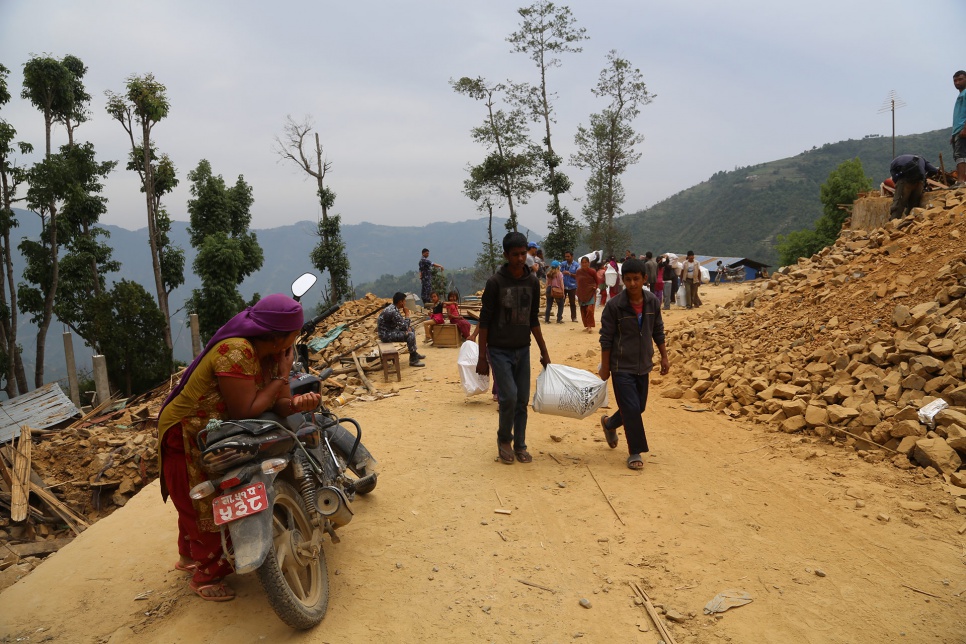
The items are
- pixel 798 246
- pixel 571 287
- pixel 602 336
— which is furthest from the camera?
pixel 798 246

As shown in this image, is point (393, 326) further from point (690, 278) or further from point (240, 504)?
point (690, 278)

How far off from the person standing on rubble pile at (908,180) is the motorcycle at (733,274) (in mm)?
28479

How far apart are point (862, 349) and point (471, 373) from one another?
435 cm

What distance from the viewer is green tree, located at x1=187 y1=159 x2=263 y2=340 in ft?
83.1

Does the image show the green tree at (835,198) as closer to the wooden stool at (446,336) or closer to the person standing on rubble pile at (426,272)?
the person standing on rubble pile at (426,272)

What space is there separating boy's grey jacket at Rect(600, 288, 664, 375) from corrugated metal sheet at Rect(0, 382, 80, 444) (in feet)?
38.8

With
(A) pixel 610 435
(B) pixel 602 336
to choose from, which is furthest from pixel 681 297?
(B) pixel 602 336

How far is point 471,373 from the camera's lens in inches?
285

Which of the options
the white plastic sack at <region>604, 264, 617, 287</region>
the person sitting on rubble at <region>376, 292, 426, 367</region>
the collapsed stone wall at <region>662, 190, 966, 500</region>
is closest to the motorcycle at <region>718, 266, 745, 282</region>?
the white plastic sack at <region>604, 264, 617, 287</region>

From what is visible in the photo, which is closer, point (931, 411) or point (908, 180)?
point (931, 411)

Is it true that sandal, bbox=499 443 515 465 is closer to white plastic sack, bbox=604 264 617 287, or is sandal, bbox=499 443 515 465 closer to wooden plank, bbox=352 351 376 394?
wooden plank, bbox=352 351 376 394

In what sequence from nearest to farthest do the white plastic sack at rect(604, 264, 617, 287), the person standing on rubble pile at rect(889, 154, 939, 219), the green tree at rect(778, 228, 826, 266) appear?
the person standing on rubble pile at rect(889, 154, 939, 219), the white plastic sack at rect(604, 264, 617, 287), the green tree at rect(778, 228, 826, 266)

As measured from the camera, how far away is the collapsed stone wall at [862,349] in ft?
16.1

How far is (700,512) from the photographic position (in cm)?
398
